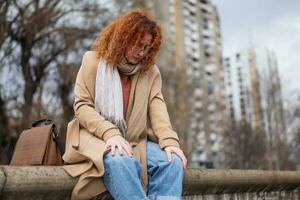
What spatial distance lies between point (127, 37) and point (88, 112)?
52 centimetres

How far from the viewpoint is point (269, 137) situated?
33.2m

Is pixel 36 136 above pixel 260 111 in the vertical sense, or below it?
below

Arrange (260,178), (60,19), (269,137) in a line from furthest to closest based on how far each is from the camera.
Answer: (269,137)
(60,19)
(260,178)

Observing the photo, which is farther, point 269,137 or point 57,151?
point 269,137

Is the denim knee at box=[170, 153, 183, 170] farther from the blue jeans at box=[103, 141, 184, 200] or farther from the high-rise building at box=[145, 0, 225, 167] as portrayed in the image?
the high-rise building at box=[145, 0, 225, 167]

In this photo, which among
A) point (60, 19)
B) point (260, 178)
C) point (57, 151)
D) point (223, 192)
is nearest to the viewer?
point (57, 151)

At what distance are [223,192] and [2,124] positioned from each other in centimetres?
1467

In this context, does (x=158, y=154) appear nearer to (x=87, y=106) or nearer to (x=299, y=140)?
(x=87, y=106)

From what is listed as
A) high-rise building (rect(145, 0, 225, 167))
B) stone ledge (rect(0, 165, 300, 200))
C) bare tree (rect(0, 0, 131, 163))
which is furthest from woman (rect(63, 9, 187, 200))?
high-rise building (rect(145, 0, 225, 167))

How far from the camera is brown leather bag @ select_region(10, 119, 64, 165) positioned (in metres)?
3.05

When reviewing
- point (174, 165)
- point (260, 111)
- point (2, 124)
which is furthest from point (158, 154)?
point (260, 111)

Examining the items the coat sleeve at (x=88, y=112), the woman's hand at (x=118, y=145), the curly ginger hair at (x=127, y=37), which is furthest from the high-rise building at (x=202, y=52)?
the woman's hand at (x=118, y=145)

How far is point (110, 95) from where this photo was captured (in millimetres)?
3008

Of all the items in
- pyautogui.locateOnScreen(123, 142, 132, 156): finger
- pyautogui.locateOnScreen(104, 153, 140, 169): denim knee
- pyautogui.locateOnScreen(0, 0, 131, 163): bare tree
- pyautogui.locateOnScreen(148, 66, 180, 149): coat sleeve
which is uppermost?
pyautogui.locateOnScreen(0, 0, 131, 163): bare tree
